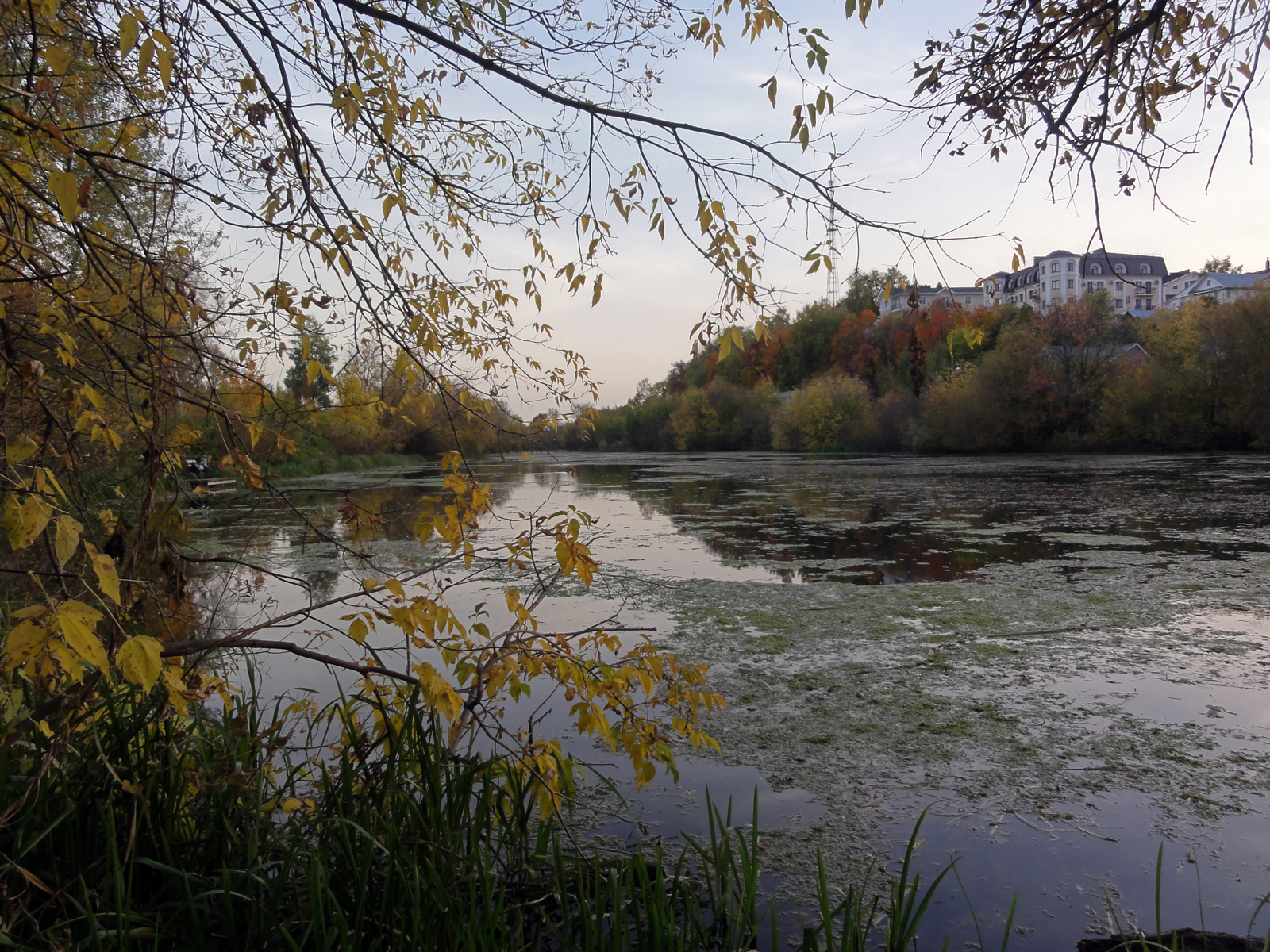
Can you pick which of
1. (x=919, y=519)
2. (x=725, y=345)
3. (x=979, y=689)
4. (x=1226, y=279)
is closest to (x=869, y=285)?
(x=725, y=345)

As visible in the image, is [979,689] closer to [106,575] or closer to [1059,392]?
[106,575]

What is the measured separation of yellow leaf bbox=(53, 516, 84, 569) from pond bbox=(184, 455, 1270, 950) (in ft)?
3.54

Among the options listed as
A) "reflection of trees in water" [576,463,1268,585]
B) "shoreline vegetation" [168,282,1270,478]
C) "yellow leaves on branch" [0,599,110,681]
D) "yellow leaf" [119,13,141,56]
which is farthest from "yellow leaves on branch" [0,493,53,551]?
"shoreline vegetation" [168,282,1270,478]

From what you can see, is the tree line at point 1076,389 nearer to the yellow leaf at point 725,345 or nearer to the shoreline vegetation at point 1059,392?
the shoreline vegetation at point 1059,392

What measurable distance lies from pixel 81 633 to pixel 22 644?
138 millimetres

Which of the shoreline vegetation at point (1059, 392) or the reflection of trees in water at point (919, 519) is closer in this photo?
the reflection of trees in water at point (919, 519)

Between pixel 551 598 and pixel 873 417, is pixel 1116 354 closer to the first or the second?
pixel 873 417

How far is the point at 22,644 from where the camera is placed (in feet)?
4.28

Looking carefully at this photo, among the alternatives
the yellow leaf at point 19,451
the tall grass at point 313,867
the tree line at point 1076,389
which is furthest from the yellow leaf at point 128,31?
the tree line at point 1076,389

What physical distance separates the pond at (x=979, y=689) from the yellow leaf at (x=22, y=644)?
1.15m

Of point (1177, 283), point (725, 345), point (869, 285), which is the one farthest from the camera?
point (1177, 283)

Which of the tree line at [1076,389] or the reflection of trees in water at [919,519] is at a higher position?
the tree line at [1076,389]

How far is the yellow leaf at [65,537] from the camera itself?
4.43 feet

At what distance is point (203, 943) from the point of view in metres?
2.06
